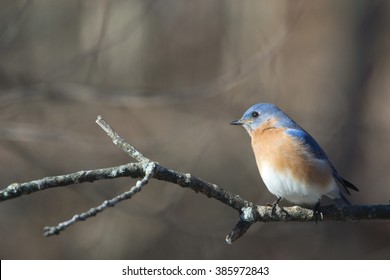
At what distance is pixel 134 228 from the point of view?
10172 mm

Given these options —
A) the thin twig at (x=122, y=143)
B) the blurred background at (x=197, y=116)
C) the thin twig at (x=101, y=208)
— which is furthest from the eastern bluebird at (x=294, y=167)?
the blurred background at (x=197, y=116)

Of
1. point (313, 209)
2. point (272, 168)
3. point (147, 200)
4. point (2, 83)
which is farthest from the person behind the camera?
point (147, 200)

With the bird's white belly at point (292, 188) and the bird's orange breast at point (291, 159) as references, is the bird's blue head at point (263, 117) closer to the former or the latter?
the bird's orange breast at point (291, 159)

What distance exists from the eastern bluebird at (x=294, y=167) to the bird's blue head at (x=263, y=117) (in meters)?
0.02

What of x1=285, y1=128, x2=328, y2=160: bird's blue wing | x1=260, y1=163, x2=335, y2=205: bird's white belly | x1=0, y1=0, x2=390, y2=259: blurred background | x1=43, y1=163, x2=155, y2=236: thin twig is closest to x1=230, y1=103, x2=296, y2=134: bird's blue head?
x1=285, y1=128, x2=328, y2=160: bird's blue wing

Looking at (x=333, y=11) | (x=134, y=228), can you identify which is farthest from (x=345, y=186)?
(x=333, y=11)

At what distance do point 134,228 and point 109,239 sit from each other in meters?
0.40

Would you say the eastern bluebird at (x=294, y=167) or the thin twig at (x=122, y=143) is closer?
the thin twig at (x=122, y=143)

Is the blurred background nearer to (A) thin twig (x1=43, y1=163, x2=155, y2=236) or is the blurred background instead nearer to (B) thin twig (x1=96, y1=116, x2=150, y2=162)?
(B) thin twig (x1=96, y1=116, x2=150, y2=162)

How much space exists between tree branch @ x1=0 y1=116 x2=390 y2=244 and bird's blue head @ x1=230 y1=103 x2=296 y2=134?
47.1 inches

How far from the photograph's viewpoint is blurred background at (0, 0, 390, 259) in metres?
9.25

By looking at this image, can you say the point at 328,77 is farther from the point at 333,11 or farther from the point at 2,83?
the point at 2,83

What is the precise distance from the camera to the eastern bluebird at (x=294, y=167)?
4.69 m

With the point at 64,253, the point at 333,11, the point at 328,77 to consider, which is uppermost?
the point at 333,11
